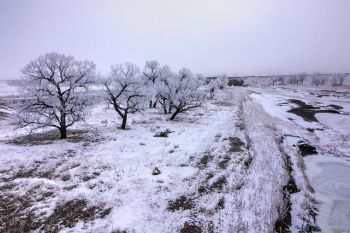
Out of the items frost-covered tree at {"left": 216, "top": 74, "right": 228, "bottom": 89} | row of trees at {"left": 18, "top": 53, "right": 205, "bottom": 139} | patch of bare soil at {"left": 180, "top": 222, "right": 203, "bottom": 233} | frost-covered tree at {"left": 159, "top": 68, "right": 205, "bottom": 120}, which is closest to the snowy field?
patch of bare soil at {"left": 180, "top": 222, "right": 203, "bottom": 233}

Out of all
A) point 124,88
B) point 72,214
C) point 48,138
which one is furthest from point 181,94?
point 72,214

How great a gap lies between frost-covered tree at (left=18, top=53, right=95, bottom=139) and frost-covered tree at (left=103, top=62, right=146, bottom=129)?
4.71 meters

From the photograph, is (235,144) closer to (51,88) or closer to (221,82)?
(51,88)

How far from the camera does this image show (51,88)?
22766 mm

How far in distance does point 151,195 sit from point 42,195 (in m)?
5.96

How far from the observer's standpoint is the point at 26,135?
2453 cm

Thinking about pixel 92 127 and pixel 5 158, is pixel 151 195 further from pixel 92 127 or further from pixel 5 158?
pixel 92 127

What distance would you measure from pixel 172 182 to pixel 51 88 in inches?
619

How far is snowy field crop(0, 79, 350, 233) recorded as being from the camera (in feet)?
36.3

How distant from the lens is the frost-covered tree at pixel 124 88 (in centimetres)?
2823

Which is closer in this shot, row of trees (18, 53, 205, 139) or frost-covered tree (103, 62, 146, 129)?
row of trees (18, 53, 205, 139)

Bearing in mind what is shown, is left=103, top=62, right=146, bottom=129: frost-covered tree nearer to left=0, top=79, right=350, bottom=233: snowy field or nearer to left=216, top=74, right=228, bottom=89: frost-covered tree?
left=0, top=79, right=350, bottom=233: snowy field

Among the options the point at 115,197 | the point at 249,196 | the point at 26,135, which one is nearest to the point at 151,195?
the point at 115,197

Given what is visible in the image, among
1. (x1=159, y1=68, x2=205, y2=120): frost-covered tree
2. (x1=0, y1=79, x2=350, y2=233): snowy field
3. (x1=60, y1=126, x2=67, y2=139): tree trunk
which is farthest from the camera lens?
(x1=159, y1=68, x2=205, y2=120): frost-covered tree
